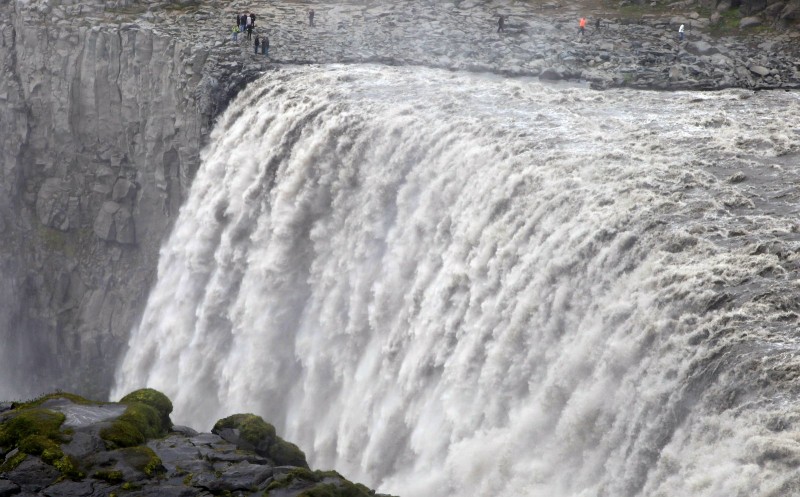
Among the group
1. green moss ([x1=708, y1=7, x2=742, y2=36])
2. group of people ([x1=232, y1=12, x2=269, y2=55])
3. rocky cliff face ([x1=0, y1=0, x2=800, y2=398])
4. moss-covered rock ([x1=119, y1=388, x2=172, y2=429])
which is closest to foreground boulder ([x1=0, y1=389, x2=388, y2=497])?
moss-covered rock ([x1=119, y1=388, x2=172, y2=429])

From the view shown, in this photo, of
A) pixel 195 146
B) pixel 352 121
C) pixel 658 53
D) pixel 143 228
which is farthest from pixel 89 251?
pixel 658 53

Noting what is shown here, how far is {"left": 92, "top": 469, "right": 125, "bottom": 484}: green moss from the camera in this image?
2045cm

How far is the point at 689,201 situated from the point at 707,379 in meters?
7.37

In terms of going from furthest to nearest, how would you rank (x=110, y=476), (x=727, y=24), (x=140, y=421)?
(x=727, y=24), (x=140, y=421), (x=110, y=476)

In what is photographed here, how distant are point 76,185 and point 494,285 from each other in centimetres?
3654

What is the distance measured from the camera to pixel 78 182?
5338 cm

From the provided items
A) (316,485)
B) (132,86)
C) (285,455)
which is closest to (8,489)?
(285,455)

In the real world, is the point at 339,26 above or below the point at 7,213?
Result: above

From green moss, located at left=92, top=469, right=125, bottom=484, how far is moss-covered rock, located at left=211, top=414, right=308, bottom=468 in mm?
3304

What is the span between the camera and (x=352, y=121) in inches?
1272

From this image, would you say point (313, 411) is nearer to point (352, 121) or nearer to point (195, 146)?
point (352, 121)

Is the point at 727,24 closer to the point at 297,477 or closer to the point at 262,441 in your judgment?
the point at 262,441

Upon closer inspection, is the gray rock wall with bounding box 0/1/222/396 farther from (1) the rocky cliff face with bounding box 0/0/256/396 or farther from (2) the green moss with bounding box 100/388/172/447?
(2) the green moss with bounding box 100/388/172/447

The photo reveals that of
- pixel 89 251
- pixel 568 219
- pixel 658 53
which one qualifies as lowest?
pixel 89 251
